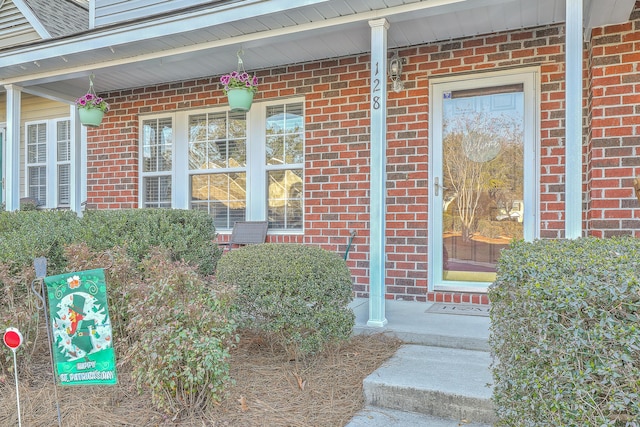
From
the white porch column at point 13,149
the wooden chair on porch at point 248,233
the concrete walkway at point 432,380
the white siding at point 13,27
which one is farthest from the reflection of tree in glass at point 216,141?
the white siding at point 13,27

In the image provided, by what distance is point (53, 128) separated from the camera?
302 inches

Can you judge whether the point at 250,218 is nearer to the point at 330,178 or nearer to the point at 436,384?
the point at 330,178

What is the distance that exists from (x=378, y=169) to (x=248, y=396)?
2.06m

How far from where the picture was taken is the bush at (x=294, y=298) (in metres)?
2.91

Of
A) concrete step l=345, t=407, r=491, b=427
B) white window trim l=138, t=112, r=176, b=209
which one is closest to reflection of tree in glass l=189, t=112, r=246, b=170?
white window trim l=138, t=112, r=176, b=209

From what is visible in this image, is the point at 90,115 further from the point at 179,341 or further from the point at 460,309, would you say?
the point at 460,309

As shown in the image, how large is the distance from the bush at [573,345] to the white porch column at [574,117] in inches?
59.1

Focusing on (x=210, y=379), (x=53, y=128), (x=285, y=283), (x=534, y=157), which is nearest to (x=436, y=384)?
(x=285, y=283)

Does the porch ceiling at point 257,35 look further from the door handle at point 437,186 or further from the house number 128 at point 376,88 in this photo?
the door handle at point 437,186

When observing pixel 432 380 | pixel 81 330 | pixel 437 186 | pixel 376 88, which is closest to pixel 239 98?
pixel 376 88

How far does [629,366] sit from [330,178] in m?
4.05

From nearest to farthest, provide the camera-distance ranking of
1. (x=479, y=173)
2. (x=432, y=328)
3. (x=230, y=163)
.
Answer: (x=432, y=328) → (x=479, y=173) → (x=230, y=163)

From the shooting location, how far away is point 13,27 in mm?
7160

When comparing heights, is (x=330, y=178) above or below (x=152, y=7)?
below
